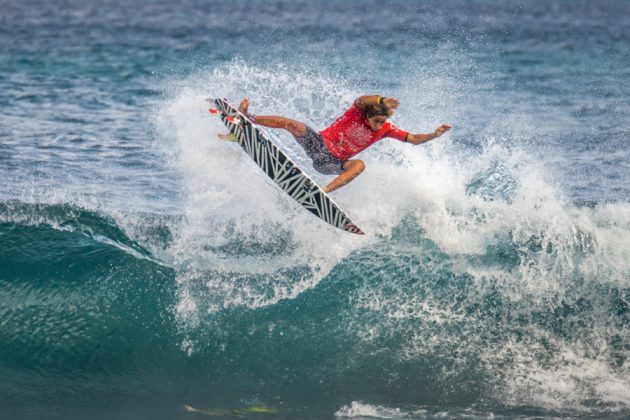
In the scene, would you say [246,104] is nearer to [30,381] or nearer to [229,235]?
[229,235]

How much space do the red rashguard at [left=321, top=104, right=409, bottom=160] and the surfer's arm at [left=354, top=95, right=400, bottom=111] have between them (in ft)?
0.41

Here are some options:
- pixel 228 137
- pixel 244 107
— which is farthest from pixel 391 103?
pixel 228 137

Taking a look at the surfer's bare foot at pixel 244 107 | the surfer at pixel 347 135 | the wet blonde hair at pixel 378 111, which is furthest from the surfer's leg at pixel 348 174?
the surfer's bare foot at pixel 244 107

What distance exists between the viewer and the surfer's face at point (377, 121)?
8.86 m

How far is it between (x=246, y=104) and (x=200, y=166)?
1866 millimetres

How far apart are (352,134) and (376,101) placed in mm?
685

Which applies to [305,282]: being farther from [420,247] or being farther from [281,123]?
[281,123]

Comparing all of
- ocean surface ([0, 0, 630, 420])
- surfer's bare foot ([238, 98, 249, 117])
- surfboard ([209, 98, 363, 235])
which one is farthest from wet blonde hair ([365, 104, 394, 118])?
ocean surface ([0, 0, 630, 420])

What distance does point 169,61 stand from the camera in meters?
24.5

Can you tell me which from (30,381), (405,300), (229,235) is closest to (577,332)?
(405,300)

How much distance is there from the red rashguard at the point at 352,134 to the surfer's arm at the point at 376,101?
0.13 m

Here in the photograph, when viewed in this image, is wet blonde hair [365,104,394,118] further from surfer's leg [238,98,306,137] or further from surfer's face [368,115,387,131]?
surfer's leg [238,98,306,137]

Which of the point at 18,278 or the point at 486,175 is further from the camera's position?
the point at 486,175

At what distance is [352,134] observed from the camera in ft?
30.3
